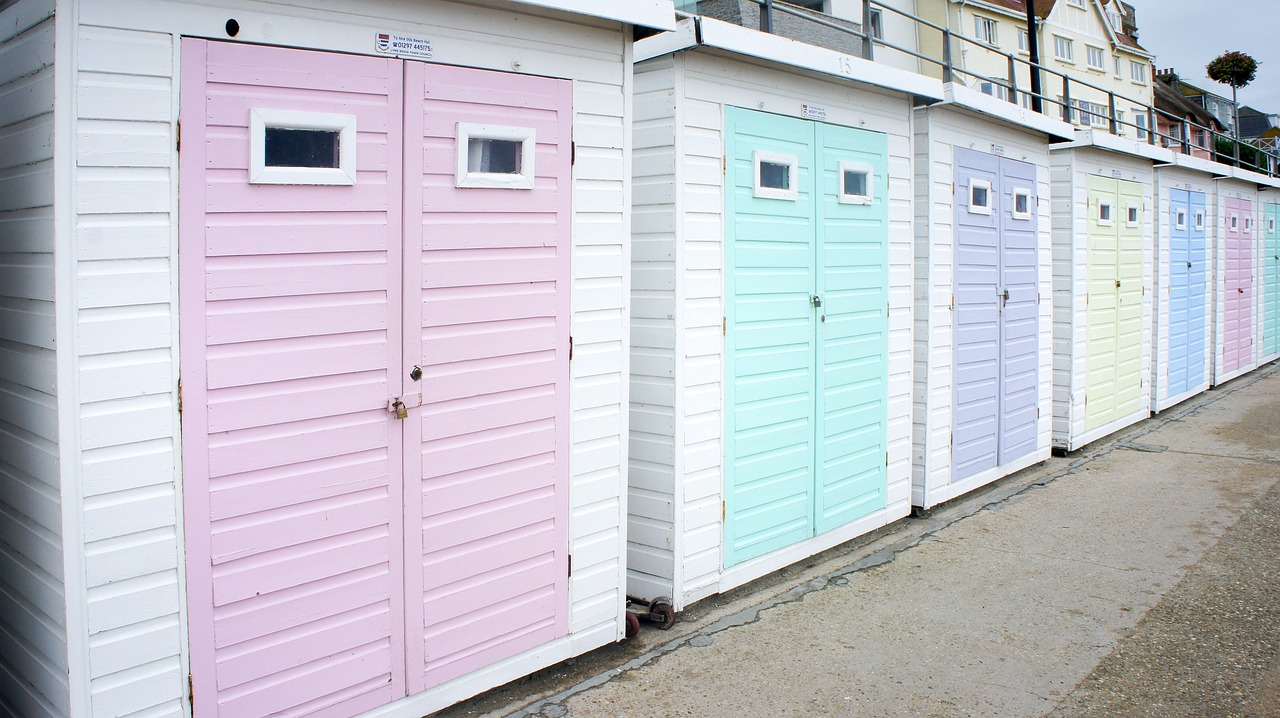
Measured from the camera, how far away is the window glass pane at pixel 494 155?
4.11 metres

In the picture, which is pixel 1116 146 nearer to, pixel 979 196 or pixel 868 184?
pixel 979 196

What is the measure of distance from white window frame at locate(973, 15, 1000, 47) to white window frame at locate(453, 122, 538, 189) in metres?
40.7

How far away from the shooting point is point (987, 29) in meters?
41.1

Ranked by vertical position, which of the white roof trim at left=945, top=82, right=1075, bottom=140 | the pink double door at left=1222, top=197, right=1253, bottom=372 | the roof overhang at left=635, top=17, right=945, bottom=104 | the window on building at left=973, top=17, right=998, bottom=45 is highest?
the window on building at left=973, top=17, right=998, bottom=45

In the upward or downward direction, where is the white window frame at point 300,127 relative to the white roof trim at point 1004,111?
downward

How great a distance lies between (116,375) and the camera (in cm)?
315

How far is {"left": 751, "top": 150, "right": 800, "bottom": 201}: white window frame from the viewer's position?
5781 millimetres

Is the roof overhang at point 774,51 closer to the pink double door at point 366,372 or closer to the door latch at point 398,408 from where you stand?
the pink double door at point 366,372

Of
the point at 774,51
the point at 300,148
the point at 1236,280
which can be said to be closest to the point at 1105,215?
the point at 1236,280

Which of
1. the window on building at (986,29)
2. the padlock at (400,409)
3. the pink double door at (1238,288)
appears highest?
the window on building at (986,29)

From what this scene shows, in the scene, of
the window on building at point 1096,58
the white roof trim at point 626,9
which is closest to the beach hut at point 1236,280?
the white roof trim at point 626,9

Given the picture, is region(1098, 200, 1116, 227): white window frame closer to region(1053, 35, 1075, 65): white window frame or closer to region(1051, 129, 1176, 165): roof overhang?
region(1051, 129, 1176, 165): roof overhang

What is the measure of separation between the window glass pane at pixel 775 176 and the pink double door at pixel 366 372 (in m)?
1.80

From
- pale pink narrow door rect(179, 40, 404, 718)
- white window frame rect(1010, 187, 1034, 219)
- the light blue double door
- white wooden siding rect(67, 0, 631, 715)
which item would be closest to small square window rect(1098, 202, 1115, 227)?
white window frame rect(1010, 187, 1034, 219)
